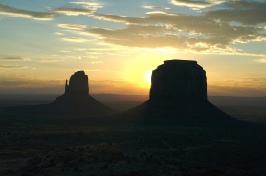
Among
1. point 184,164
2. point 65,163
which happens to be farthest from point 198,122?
point 65,163

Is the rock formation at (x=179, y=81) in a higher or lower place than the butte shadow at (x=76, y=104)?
higher

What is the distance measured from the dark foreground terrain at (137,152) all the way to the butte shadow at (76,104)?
2533 inches

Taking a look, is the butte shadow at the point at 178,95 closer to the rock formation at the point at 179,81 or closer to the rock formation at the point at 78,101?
the rock formation at the point at 179,81

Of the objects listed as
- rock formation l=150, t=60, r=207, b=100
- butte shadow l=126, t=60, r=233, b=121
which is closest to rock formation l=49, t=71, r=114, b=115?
butte shadow l=126, t=60, r=233, b=121

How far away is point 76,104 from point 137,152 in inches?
3895

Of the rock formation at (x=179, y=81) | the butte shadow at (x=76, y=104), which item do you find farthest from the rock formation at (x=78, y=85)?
the rock formation at (x=179, y=81)

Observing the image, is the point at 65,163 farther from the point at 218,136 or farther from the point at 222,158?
the point at 218,136

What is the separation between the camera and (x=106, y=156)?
158 ft

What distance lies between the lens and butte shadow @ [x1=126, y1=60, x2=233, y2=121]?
335 ft

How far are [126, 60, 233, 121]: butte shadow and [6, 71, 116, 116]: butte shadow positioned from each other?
35.2 meters

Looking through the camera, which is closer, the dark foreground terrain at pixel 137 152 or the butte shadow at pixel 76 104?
the dark foreground terrain at pixel 137 152

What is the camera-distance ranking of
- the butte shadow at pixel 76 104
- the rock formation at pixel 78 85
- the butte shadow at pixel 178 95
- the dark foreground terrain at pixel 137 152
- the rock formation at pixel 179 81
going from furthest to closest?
the rock formation at pixel 78 85 → the butte shadow at pixel 76 104 → the rock formation at pixel 179 81 → the butte shadow at pixel 178 95 → the dark foreground terrain at pixel 137 152

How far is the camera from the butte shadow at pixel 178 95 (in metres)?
102

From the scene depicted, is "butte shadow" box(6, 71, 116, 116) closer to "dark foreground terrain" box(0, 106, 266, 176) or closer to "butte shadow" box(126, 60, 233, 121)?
"butte shadow" box(126, 60, 233, 121)
